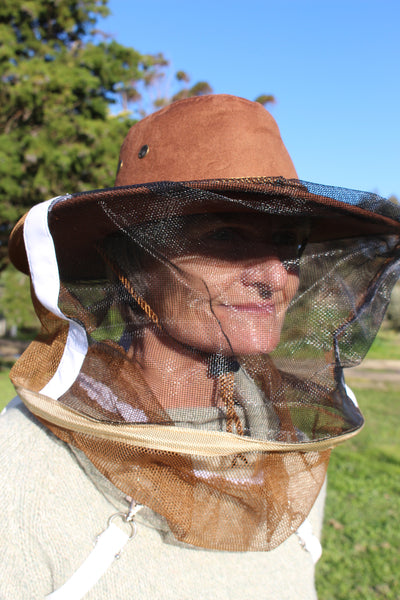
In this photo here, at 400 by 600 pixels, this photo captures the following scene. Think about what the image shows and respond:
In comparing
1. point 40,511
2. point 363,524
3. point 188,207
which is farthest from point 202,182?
point 363,524

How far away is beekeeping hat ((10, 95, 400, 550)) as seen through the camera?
1244 mm

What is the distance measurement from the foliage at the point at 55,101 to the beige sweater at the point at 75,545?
22.2ft

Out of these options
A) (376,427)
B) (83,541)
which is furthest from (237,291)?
(376,427)

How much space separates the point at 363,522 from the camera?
470cm

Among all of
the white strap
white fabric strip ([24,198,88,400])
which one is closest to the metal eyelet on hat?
white fabric strip ([24,198,88,400])

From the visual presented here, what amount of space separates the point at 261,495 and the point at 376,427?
7.65 m

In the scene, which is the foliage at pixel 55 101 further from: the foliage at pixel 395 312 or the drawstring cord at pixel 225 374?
the foliage at pixel 395 312

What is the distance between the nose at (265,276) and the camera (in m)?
1.34

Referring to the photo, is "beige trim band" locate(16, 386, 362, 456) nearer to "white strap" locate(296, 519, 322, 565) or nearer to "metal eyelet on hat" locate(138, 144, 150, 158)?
"white strap" locate(296, 519, 322, 565)

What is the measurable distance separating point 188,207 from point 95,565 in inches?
37.1

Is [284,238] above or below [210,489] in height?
above

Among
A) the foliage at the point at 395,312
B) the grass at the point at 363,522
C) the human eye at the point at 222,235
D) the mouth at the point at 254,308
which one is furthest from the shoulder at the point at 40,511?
the foliage at the point at 395,312

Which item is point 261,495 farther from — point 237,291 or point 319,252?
point 319,252

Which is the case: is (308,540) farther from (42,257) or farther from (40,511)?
(42,257)
